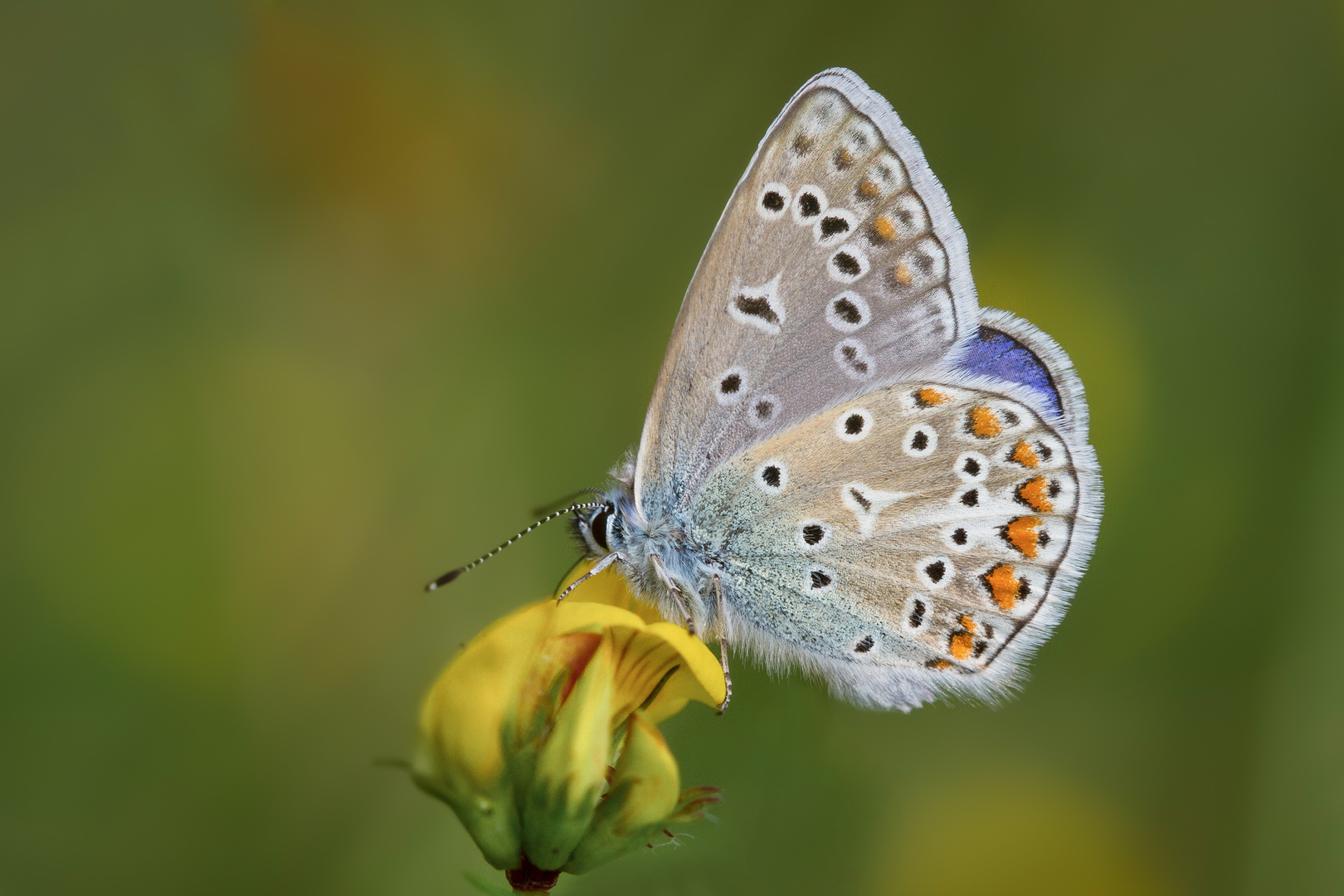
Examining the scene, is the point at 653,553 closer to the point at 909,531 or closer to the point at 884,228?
the point at 909,531

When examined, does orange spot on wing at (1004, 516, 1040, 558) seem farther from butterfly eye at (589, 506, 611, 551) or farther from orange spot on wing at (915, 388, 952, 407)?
butterfly eye at (589, 506, 611, 551)

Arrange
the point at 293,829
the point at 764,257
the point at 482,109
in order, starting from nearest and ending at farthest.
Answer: the point at 764,257, the point at 293,829, the point at 482,109

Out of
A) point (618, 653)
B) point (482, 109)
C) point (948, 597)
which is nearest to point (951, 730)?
point (948, 597)

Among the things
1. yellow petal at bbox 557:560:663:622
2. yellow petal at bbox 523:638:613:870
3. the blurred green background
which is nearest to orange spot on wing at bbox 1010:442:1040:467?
the blurred green background

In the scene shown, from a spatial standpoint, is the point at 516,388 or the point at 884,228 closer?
the point at 884,228

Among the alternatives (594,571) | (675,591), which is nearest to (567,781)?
(594,571)

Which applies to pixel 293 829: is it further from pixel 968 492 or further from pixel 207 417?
pixel 968 492

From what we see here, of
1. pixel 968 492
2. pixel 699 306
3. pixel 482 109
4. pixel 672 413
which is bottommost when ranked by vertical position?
pixel 968 492
